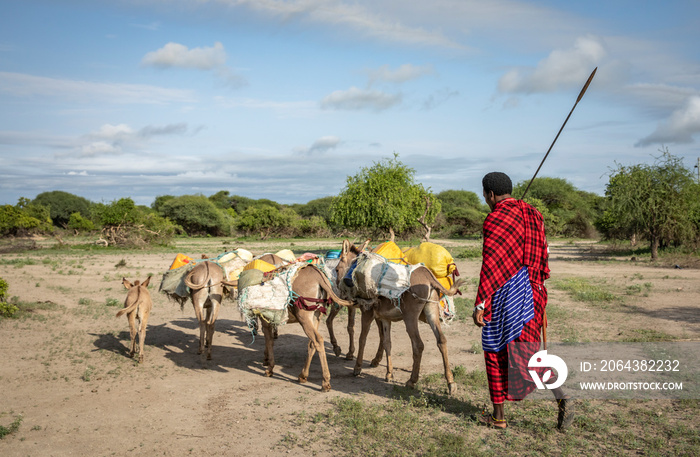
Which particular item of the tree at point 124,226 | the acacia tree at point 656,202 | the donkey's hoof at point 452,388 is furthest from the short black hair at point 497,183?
the tree at point 124,226

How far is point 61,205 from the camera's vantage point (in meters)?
63.2

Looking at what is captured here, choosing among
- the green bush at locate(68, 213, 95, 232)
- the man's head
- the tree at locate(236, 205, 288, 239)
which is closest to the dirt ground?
the man's head

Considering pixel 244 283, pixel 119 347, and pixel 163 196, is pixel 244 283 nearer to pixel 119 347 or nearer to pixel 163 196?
pixel 119 347

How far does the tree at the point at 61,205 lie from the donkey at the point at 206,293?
62.7 meters

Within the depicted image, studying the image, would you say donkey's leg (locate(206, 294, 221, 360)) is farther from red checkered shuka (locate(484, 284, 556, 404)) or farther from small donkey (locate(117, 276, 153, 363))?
red checkered shuka (locate(484, 284, 556, 404))

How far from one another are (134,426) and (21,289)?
1210 centimetres

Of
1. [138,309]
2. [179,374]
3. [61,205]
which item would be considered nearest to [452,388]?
[179,374]

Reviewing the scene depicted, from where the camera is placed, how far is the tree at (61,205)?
6281 cm

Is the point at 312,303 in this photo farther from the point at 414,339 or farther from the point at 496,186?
the point at 496,186

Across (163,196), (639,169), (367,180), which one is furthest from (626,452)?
(163,196)

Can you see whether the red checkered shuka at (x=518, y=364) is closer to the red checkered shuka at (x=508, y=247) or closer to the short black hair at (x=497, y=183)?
the red checkered shuka at (x=508, y=247)

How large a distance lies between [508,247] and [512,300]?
1.75 feet

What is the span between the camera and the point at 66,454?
4926mm

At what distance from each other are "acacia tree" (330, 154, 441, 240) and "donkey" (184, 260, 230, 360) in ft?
72.0
